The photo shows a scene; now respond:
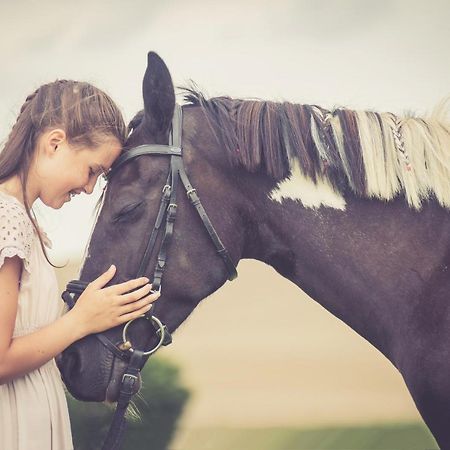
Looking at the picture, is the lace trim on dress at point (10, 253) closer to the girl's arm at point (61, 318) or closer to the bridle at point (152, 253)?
the girl's arm at point (61, 318)

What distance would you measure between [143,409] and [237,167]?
71.3 inches

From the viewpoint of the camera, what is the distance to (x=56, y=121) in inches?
54.2

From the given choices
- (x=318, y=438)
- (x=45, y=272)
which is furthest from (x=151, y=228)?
(x=318, y=438)

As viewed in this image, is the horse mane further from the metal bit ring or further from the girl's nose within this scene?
the metal bit ring

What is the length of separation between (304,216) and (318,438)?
183 centimetres

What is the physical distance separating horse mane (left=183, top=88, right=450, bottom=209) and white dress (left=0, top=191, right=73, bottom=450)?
1.78 feet

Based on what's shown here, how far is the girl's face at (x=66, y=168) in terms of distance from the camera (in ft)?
4.50

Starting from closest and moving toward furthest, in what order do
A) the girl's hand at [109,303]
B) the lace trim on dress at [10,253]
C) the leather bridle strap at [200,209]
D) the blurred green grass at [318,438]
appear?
the lace trim on dress at [10,253], the girl's hand at [109,303], the leather bridle strap at [200,209], the blurred green grass at [318,438]

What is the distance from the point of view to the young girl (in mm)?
1260

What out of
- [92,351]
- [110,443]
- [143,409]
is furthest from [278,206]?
[143,409]

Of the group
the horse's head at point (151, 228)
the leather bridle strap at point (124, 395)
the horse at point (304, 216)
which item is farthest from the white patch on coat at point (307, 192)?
the leather bridle strap at point (124, 395)

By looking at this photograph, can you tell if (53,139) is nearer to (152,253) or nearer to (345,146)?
(152,253)

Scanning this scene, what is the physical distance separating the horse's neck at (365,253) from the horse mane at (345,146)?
0.05m

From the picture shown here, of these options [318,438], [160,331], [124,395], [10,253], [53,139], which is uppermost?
[53,139]
